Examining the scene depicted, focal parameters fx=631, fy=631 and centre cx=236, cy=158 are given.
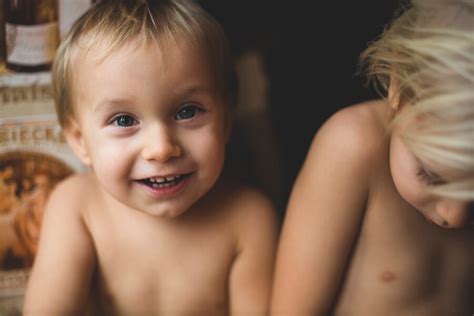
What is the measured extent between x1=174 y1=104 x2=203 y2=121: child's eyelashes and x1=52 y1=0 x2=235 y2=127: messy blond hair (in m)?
0.05

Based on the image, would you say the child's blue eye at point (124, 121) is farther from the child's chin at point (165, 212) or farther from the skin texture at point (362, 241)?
the skin texture at point (362, 241)

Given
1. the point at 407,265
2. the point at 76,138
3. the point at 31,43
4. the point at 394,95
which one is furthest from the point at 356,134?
the point at 31,43

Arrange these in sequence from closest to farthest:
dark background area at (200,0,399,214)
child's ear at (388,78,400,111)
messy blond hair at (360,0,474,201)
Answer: messy blond hair at (360,0,474,201) → child's ear at (388,78,400,111) → dark background area at (200,0,399,214)

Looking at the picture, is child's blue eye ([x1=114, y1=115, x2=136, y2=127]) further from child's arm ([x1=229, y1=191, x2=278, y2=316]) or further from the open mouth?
child's arm ([x1=229, y1=191, x2=278, y2=316])

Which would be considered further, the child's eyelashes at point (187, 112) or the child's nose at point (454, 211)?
the child's eyelashes at point (187, 112)

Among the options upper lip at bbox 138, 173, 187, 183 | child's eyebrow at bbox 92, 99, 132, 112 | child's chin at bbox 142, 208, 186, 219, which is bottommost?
child's chin at bbox 142, 208, 186, 219

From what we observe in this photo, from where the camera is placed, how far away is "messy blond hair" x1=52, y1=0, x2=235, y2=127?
0.87 meters

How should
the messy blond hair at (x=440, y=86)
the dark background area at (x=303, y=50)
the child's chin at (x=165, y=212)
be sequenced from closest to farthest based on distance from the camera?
the messy blond hair at (x=440, y=86)
the child's chin at (x=165, y=212)
the dark background area at (x=303, y=50)

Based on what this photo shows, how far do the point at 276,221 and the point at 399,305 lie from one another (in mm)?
237

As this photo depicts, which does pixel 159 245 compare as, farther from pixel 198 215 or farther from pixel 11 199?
pixel 11 199

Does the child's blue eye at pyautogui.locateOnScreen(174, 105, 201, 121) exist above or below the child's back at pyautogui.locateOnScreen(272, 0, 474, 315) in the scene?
above

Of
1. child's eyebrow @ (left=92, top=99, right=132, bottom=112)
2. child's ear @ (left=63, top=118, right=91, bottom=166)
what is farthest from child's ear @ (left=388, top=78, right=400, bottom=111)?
child's ear @ (left=63, top=118, right=91, bottom=166)

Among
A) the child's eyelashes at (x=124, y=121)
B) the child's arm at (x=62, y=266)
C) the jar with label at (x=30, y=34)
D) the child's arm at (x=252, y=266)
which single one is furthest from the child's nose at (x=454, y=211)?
the jar with label at (x=30, y=34)

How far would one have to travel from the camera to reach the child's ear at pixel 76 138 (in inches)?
38.3
